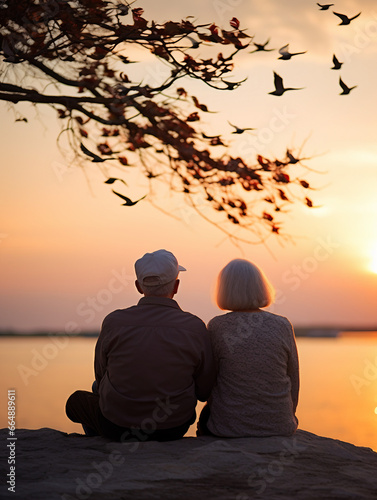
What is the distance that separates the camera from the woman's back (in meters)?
3.51

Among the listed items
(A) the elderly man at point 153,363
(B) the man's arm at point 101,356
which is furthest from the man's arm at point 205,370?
(B) the man's arm at point 101,356

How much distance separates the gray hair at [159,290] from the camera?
3.57 metres

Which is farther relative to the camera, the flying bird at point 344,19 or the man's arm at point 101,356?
the flying bird at point 344,19

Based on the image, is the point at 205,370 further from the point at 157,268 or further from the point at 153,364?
the point at 157,268

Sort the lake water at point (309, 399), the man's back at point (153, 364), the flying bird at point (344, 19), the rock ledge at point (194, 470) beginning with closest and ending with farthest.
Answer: the rock ledge at point (194, 470)
the man's back at point (153, 364)
the flying bird at point (344, 19)
the lake water at point (309, 399)

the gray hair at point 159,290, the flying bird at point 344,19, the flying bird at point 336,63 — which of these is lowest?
the gray hair at point 159,290

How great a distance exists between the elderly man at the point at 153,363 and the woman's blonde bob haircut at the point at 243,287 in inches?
8.5

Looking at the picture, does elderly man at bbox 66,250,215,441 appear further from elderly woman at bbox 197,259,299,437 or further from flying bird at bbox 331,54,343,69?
flying bird at bbox 331,54,343,69

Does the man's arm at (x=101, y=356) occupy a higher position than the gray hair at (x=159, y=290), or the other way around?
the gray hair at (x=159, y=290)

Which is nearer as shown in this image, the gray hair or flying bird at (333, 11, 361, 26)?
the gray hair

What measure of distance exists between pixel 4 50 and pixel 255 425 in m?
3.02

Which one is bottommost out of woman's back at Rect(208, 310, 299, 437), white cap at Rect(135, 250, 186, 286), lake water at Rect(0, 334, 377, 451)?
lake water at Rect(0, 334, 377, 451)

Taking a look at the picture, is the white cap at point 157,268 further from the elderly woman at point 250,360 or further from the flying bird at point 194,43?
the flying bird at point 194,43

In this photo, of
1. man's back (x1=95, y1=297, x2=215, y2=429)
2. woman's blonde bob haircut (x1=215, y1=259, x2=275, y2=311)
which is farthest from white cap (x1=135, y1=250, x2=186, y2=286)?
woman's blonde bob haircut (x1=215, y1=259, x2=275, y2=311)
